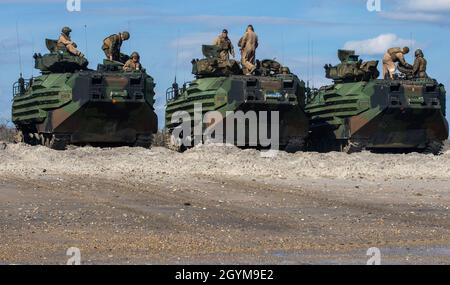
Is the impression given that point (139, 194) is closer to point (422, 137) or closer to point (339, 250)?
point (339, 250)

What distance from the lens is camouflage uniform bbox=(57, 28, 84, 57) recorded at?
134 ft

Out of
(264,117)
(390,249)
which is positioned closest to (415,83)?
(264,117)

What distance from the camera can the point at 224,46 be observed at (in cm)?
4191

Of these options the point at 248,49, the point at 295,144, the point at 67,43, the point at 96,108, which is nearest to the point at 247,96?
the point at 295,144

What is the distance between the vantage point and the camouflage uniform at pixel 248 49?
4119 cm

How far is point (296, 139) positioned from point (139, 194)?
17.7 m

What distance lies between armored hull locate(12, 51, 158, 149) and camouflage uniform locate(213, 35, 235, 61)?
3.13 meters

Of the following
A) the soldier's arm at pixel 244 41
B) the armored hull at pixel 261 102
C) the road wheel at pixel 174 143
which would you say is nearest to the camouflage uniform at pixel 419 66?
the armored hull at pixel 261 102

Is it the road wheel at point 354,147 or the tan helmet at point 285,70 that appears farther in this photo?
the tan helmet at point 285,70

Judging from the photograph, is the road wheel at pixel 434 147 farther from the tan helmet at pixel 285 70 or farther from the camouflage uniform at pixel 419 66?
A: the tan helmet at pixel 285 70

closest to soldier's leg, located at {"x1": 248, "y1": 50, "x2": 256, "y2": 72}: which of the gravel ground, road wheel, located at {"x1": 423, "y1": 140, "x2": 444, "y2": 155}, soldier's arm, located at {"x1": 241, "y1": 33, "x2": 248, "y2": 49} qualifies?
soldier's arm, located at {"x1": 241, "y1": 33, "x2": 248, "y2": 49}

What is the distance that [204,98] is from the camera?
39625mm

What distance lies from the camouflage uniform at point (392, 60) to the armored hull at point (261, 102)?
4924 millimetres

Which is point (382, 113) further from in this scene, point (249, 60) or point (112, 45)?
point (112, 45)
